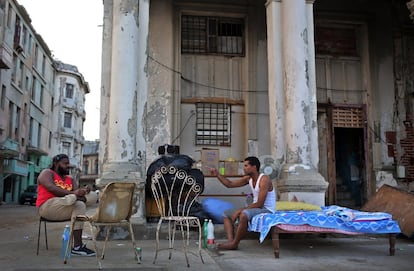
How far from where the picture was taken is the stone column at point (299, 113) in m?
7.97

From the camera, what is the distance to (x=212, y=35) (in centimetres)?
1174

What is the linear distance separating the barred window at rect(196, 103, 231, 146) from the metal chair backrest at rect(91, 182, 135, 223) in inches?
230

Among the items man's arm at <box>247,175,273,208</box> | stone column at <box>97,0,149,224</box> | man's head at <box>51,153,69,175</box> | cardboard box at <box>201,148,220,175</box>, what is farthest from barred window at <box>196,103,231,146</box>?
man's head at <box>51,153,69,175</box>

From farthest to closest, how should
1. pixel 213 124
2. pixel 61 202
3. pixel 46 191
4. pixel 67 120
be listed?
pixel 67 120 → pixel 213 124 → pixel 46 191 → pixel 61 202

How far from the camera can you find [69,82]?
156ft

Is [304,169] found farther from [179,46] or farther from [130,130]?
[179,46]

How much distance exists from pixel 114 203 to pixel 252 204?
212 centimetres

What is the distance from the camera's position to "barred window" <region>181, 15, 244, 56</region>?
11.6 meters

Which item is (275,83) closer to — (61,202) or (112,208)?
(112,208)

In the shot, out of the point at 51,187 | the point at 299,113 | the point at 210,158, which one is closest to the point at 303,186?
the point at 299,113

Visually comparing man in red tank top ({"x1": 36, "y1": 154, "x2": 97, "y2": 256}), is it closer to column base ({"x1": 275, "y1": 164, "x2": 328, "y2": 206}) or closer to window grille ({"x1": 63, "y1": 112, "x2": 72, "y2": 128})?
column base ({"x1": 275, "y1": 164, "x2": 328, "y2": 206})

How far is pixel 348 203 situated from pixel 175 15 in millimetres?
7062

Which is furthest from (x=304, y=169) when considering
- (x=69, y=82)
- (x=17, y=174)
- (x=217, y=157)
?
(x=69, y=82)

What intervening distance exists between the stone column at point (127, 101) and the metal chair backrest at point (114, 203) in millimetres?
1918
